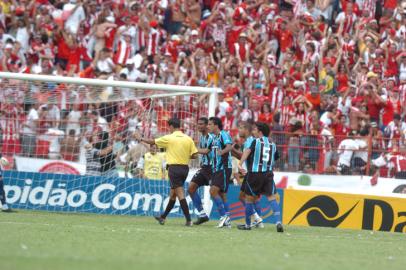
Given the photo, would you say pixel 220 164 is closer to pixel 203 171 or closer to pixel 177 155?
pixel 203 171

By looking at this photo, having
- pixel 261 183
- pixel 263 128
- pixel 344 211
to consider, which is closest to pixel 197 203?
pixel 261 183

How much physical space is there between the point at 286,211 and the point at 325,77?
606 centimetres

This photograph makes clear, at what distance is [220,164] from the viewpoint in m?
17.8

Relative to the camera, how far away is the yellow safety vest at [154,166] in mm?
21734

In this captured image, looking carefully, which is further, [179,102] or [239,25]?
[239,25]

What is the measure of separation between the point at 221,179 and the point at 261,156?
4.38ft

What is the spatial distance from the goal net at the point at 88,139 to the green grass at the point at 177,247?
340 cm

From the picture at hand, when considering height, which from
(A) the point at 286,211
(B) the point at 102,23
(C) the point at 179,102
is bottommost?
(A) the point at 286,211

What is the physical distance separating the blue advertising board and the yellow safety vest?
2.97 ft

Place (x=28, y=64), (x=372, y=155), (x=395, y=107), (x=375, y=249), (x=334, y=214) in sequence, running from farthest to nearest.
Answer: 1. (x=28, y=64)
2. (x=395, y=107)
3. (x=372, y=155)
4. (x=334, y=214)
5. (x=375, y=249)

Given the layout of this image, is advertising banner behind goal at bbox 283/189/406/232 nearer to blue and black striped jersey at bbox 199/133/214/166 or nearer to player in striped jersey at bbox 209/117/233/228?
player in striped jersey at bbox 209/117/233/228

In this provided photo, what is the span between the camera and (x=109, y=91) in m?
21.8

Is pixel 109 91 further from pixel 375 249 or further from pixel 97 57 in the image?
pixel 375 249

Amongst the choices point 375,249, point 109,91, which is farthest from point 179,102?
point 375,249
